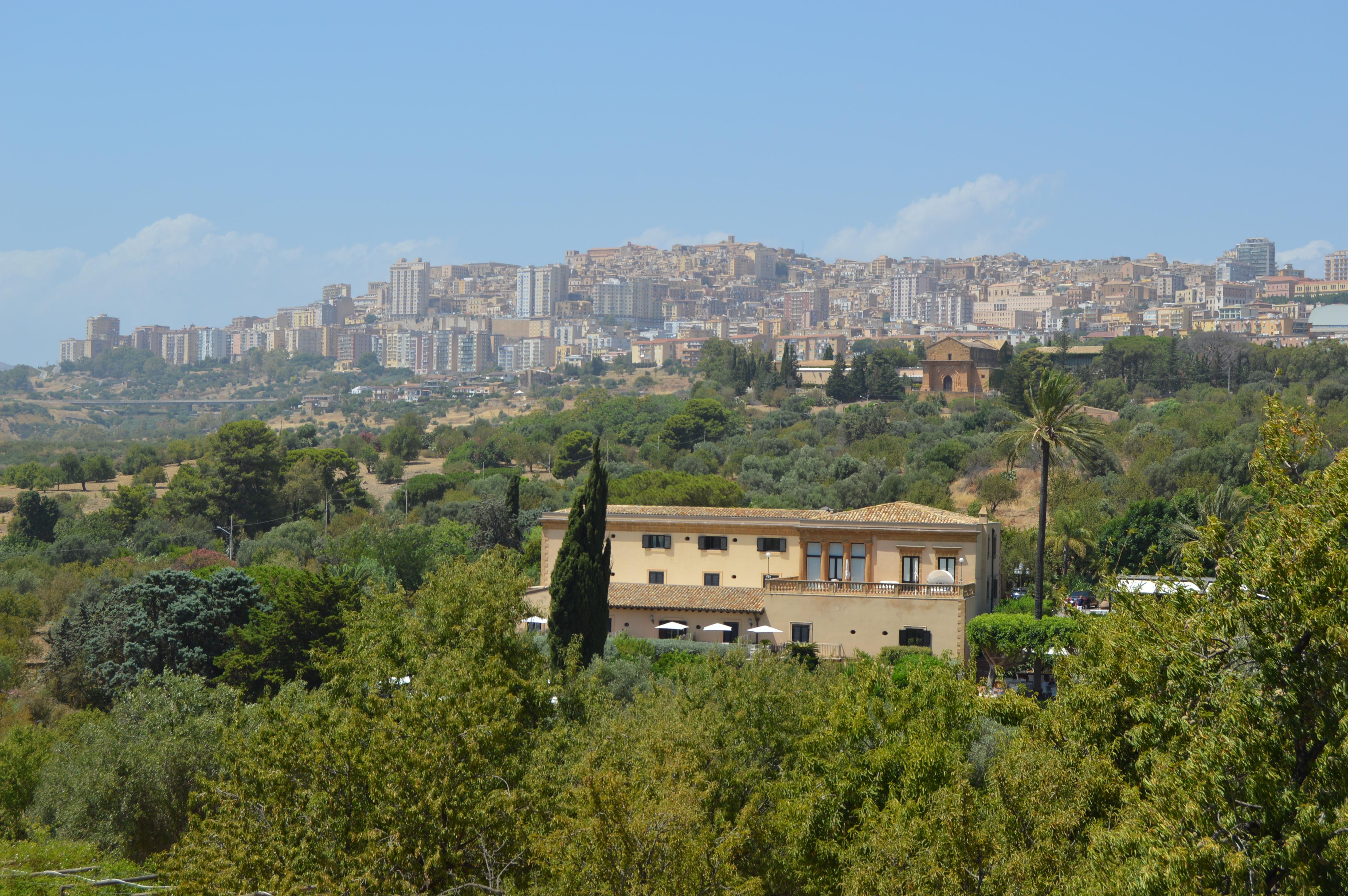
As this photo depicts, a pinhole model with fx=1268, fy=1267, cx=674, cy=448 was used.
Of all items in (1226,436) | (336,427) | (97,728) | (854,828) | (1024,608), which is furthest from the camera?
(336,427)

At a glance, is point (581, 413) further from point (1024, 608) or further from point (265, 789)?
point (265, 789)

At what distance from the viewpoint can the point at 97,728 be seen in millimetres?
25156

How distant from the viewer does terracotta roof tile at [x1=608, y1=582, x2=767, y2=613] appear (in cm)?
3528

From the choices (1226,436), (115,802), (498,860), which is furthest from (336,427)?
(498,860)

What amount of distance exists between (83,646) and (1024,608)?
27.7m

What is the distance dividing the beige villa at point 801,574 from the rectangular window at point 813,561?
0.03 meters

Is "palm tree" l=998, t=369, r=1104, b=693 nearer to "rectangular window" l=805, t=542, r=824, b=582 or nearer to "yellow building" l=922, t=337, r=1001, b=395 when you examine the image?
"rectangular window" l=805, t=542, r=824, b=582

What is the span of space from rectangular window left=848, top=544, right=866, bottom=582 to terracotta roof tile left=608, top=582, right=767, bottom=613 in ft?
8.61

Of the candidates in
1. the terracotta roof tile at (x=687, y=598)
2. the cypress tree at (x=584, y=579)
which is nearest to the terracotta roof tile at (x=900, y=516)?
the terracotta roof tile at (x=687, y=598)

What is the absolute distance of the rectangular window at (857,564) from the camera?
35875 millimetres

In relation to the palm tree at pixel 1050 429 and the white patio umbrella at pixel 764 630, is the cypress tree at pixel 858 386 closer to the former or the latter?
the palm tree at pixel 1050 429

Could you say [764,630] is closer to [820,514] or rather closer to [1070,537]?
[820,514]

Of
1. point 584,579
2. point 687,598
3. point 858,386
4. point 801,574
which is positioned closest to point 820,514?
point 801,574

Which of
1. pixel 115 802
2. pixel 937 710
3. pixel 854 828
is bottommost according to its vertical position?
pixel 115 802
